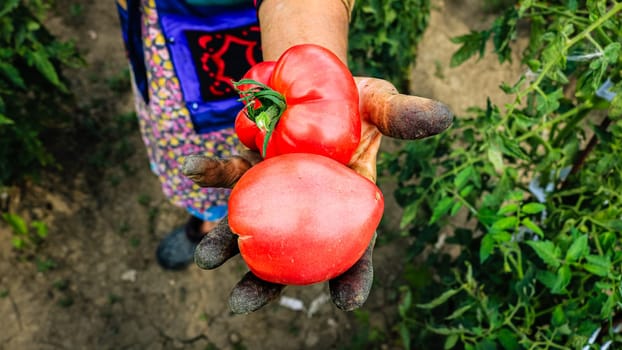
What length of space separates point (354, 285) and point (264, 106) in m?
0.43

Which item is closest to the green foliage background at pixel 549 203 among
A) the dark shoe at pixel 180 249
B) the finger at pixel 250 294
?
the finger at pixel 250 294

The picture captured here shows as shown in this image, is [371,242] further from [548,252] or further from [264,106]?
[548,252]

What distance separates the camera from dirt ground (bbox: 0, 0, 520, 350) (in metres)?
2.37

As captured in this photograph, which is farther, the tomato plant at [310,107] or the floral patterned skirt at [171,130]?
the floral patterned skirt at [171,130]

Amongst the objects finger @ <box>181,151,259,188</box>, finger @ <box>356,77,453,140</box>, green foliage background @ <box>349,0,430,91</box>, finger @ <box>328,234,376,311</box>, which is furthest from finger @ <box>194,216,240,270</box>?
green foliage background @ <box>349,0,430,91</box>

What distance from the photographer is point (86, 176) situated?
9.11ft

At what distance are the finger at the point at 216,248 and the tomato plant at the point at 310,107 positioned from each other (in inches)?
7.6

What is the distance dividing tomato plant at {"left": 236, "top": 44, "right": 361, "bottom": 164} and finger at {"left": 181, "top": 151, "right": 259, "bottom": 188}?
0.30ft

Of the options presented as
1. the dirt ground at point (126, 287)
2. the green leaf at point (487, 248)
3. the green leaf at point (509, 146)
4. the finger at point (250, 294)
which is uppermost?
the green leaf at point (509, 146)

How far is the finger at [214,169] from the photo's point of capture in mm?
997

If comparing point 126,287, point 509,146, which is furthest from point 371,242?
point 126,287

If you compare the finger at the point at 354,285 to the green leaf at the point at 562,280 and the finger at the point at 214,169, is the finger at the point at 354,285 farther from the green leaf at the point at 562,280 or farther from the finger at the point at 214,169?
the green leaf at the point at 562,280

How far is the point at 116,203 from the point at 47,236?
377 millimetres

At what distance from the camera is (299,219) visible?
93cm
